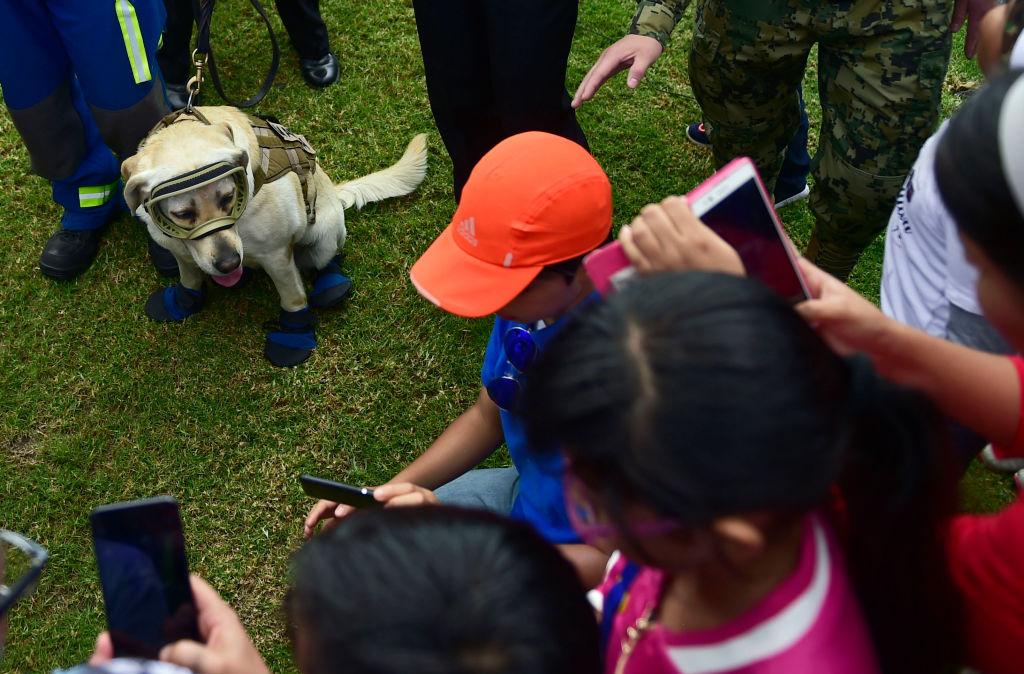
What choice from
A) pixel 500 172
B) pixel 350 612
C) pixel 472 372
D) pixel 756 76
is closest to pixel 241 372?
pixel 472 372

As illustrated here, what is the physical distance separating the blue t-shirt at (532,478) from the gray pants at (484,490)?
0.29 ft

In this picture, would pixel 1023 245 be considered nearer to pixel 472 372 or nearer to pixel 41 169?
pixel 472 372

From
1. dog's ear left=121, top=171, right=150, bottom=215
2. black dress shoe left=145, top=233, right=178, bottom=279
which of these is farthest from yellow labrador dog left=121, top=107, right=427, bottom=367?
black dress shoe left=145, top=233, right=178, bottom=279

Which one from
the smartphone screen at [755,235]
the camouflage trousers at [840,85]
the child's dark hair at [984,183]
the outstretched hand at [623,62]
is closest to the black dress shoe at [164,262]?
the outstretched hand at [623,62]

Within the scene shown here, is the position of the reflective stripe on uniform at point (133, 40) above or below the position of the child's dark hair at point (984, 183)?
below

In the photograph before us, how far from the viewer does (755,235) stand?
142cm

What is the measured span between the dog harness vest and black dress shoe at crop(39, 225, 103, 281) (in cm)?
107

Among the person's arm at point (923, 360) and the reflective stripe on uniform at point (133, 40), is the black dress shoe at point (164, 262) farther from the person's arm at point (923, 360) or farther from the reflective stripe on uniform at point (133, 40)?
the person's arm at point (923, 360)

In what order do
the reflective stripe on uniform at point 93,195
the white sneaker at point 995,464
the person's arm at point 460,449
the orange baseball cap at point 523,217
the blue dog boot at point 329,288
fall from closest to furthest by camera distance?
the orange baseball cap at point 523,217, the person's arm at point 460,449, the white sneaker at point 995,464, the blue dog boot at point 329,288, the reflective stripe on uniform at point 93,195

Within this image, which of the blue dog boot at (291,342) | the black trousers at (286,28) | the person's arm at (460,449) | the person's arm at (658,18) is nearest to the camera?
the person's arm at (460,449)

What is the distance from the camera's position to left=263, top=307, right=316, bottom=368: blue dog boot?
342 centimetres

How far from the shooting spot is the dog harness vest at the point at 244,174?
2.70 m

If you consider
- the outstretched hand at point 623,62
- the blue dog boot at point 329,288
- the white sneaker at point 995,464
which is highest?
the outstretched hand at point 623,62

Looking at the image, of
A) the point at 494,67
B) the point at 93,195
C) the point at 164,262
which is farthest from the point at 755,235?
the point at 93,195
